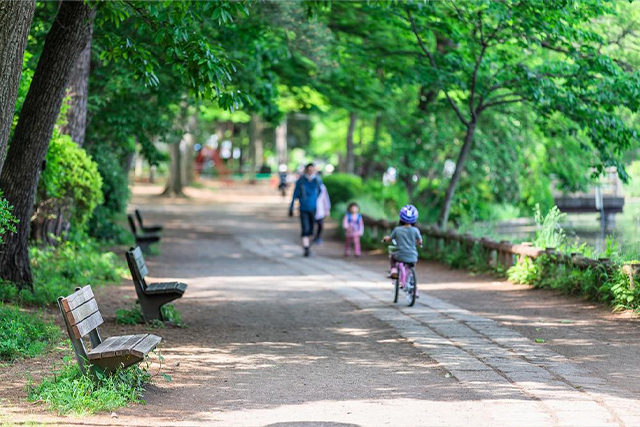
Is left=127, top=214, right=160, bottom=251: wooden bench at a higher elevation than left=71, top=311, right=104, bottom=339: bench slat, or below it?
below

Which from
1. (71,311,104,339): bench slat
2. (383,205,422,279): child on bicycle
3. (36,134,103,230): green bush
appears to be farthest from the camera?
(36,134,103,230): green bush

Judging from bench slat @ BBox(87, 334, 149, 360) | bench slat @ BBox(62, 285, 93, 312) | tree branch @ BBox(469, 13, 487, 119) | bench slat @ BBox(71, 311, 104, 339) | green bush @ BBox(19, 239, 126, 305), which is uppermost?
tree branch @ BBox(469, 13, 487, 119)

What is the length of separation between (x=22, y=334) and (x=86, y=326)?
2.11 metres

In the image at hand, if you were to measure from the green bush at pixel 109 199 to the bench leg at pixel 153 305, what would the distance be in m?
9.08

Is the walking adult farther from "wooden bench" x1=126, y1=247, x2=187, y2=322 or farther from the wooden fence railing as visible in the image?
"wooden bench" x1=126, y1=247, x2=187, y2=322

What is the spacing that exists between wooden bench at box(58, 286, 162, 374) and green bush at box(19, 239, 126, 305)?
413 centimetres

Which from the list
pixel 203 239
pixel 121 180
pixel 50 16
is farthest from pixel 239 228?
pixel 50 16

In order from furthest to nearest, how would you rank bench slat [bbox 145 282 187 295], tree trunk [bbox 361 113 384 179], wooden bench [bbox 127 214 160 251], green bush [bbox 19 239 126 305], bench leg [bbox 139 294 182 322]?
tree trunk [bbox 361 113 384 179], wooden bench [bbox 127 214 160 251], green bush [bbox 19 239 126 305], bench leg [bbox 139 294 182 322], bench slat [bbox 145 282 187 295]

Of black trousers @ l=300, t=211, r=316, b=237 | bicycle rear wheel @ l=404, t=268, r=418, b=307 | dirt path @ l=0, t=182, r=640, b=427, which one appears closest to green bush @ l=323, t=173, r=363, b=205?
black trousers @ l=300, t=211, r=316, b=237

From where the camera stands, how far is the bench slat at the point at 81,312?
22.0 feet

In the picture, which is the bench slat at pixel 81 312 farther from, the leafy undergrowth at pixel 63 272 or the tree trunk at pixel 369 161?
the tree trunk at pixel 369 161

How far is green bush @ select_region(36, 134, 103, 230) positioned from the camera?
46.5 ft

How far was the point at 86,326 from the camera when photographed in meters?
7.00

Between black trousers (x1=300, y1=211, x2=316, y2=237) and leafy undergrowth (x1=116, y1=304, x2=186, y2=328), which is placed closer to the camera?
leafy undergrowth (x1=116, y1=304, x2=186, y2=328)
